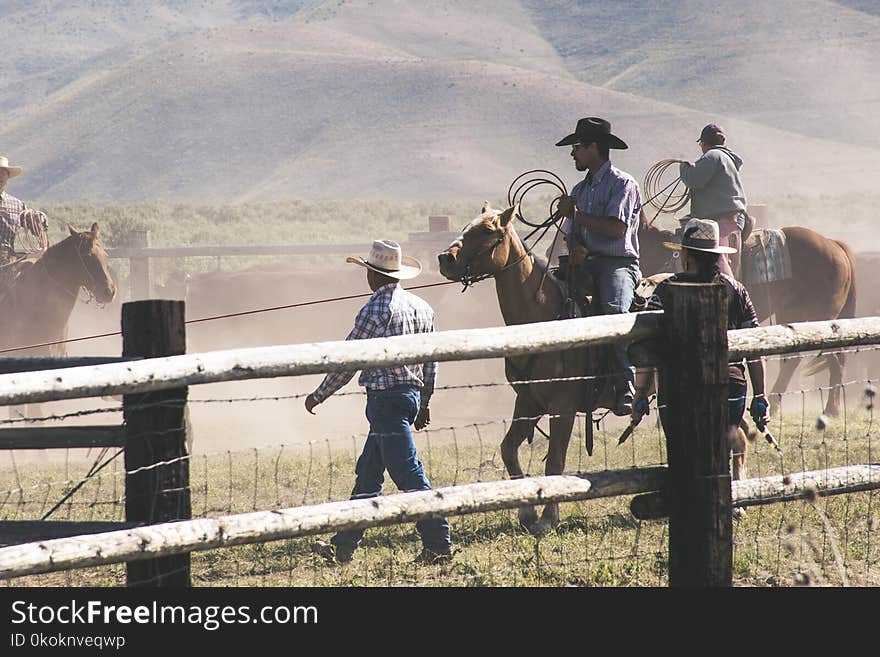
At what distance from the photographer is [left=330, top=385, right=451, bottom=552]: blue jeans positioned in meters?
6.40

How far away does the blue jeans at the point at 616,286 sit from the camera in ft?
25.3

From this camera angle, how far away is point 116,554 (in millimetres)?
3830

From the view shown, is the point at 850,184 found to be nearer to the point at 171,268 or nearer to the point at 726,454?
the point at 171,268

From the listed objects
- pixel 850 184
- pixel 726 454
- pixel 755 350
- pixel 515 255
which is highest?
pixel 850 184

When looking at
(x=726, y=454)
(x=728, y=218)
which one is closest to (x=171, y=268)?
(x=728, y=218)

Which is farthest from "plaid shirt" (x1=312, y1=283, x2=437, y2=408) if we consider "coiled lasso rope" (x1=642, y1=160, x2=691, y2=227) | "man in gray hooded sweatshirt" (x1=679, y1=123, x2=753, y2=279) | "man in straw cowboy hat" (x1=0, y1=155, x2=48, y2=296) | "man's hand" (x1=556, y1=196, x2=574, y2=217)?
"man in straw cowboy hat" (x1=0, y1=155, x2=48, y2=296)

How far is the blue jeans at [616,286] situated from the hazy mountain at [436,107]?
8328 centimetres

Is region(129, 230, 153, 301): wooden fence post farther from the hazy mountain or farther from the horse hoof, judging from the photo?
the hazy mountain

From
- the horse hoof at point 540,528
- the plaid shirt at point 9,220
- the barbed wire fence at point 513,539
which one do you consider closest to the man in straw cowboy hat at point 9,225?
the plaid shirt at point 9,220

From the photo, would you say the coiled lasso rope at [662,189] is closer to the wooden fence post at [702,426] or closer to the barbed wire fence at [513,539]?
the barbed wire fence at [513,539]

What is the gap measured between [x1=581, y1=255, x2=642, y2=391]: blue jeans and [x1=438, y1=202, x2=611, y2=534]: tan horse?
185mm

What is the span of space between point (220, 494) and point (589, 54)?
16240cm

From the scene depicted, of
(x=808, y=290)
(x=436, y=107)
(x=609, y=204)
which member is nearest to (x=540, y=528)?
(x=609, y=204)

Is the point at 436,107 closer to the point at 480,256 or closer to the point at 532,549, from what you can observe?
the point at 480,256
